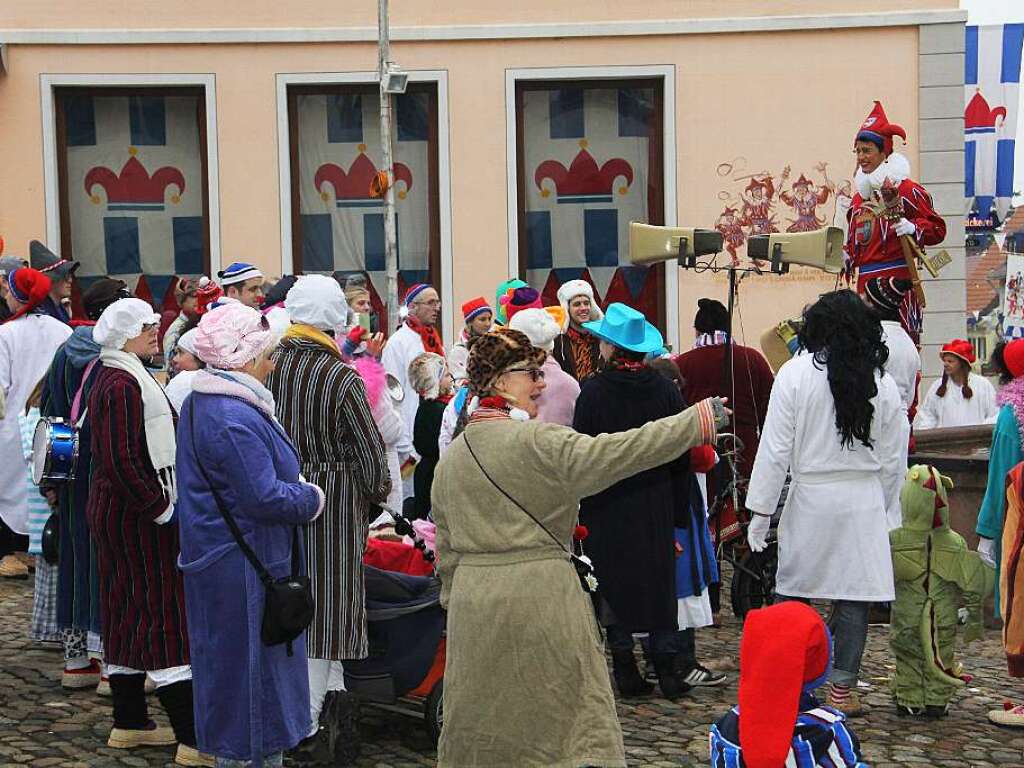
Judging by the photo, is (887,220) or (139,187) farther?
(139,187)

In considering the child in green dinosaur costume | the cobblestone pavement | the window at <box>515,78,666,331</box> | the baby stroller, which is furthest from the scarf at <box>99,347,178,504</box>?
the window at <box>515,78,666,331</box>

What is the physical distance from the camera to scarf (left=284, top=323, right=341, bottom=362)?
6164mm

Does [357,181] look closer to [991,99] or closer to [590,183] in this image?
[590,183]

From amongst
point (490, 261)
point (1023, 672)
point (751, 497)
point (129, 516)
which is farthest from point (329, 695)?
point (490, 261)

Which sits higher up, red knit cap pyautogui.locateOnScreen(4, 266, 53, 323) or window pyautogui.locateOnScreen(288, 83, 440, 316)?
window pyautogui.locateOnScreen(288, 83, 440, 316)

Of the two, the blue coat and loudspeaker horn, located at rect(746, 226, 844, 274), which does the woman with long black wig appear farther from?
loudspeaker horn, located at rect(746, 226, 844, 274)

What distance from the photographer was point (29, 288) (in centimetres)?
880

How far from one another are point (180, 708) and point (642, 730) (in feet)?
6.61

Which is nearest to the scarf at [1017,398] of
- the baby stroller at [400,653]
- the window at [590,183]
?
the baby stroller at [400,653]

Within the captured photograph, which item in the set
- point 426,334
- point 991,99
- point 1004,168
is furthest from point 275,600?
point 1004,168

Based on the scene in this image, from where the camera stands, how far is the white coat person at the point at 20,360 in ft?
29.2

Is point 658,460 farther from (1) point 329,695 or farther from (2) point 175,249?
(2) point 175,249

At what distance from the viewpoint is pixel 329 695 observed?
6137mm

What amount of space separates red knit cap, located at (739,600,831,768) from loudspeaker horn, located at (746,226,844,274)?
544 centimetres
